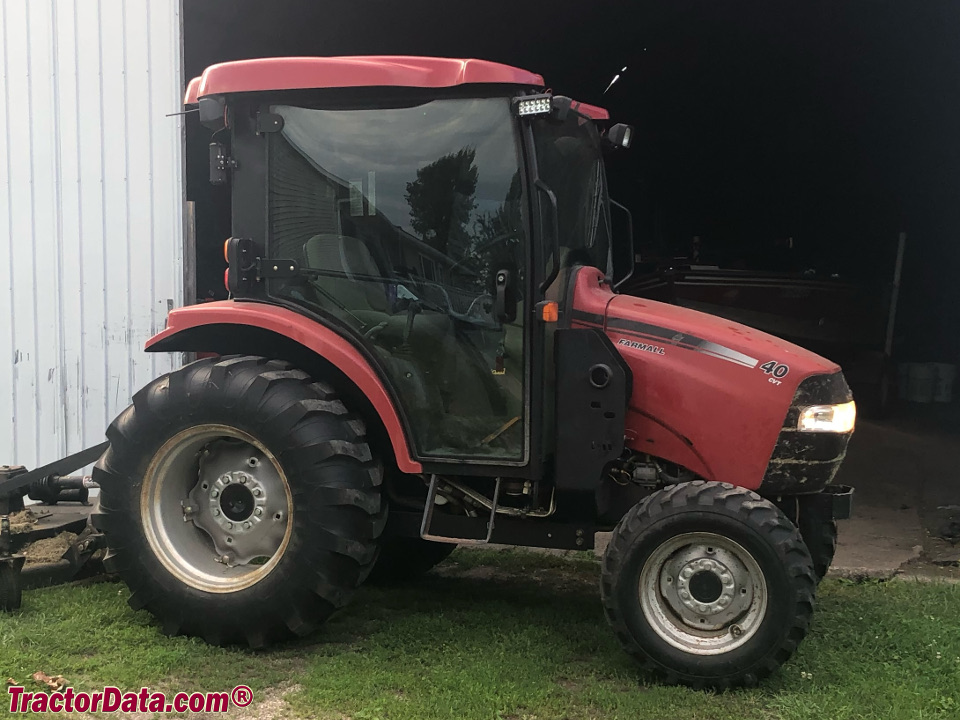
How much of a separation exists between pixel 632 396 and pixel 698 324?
392 millimetres

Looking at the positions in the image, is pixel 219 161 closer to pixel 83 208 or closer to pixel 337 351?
pixel 337 351

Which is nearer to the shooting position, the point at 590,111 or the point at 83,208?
the point at 590,111

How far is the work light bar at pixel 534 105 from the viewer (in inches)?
125

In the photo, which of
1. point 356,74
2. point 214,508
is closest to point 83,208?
point 214,508

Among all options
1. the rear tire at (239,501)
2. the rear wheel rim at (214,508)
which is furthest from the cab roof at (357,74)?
the rear wheel rim at (214,508)

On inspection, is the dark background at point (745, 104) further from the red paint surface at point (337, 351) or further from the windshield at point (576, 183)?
the windshield at point (576, 183)

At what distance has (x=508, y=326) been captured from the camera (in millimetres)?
3291

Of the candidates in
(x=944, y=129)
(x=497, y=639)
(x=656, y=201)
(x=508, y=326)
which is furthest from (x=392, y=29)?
(x=944, y=129)

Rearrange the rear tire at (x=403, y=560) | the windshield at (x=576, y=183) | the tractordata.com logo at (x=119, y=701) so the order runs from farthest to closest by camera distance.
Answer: the rear tire at (x=403, y=560) < the windshield at (x=576, y=183) < the tractordata.com logo at (x=119, y=701)

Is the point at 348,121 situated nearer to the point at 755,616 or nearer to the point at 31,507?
the point at 755,616

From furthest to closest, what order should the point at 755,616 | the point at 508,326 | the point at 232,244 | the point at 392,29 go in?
the point at 392,29, the point at 232,244, the point at 508,326, the point at 755,616

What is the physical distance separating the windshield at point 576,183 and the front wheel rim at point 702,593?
1179 mm

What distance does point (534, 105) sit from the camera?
3.19 m

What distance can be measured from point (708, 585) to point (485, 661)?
2.96ft
